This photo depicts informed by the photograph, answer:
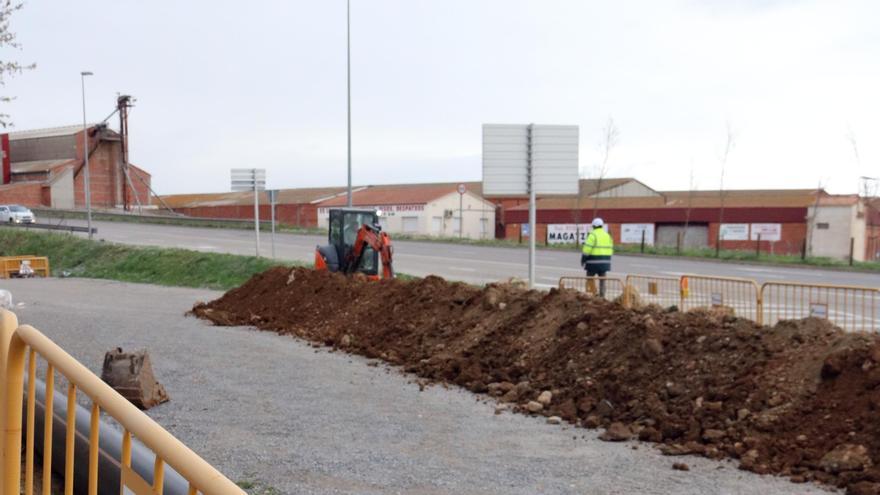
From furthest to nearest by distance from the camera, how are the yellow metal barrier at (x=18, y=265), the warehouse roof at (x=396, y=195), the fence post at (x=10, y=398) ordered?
the warehouse roof at (x=396, y=195)
the yellow metal barrier at (x=18, y=265)
the fence post at (x=10, y=398)

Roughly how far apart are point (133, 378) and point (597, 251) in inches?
382

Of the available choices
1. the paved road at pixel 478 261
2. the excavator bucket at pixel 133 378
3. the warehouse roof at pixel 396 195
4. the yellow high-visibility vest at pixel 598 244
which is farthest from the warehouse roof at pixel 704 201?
the excavator bucket at pixel 133 378

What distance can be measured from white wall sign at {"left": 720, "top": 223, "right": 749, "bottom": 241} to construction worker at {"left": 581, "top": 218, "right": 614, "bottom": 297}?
32.8 m

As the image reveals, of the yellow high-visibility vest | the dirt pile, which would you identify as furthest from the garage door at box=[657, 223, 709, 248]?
the dirt pile

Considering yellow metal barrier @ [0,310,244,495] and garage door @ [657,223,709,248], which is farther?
garage door @ [657,223,709,248]

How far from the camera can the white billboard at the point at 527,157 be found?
13.5m

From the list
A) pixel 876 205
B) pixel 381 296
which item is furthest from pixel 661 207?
pixel 381 296

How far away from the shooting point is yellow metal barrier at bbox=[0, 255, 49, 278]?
91.6 feet

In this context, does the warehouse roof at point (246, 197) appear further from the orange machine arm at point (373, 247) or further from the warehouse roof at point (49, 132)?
the orange machine arm at point (373, 247)

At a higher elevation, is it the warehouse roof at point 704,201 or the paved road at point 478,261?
the warehouse roof at point 704,201

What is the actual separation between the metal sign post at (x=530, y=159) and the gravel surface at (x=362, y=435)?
416 centimetres

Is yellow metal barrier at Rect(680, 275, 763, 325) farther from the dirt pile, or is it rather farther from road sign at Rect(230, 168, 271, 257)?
road sign at Rect(230, 168, 271, 257)

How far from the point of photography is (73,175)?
203 feet

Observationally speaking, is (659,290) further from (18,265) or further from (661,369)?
(18,265)
